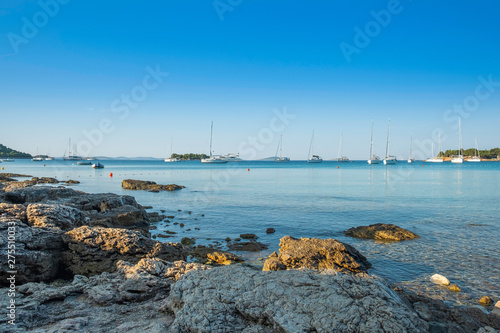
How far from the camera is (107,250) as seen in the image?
8445 millimetres

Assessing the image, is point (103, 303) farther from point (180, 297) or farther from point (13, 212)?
point (13, 212)

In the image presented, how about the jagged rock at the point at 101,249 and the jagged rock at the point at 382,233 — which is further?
the jagged rock at the point at 382,233

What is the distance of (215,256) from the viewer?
11.7m

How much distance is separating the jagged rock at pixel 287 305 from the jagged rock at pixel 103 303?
583mm

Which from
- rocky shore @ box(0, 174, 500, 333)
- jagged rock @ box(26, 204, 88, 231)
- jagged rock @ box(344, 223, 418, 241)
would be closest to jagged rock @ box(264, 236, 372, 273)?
rocky shore @ box(0, 174, 500, 333)

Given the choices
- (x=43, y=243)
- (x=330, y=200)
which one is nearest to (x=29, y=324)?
(x=43, y=243)

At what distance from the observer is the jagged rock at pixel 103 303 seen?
15.5ft

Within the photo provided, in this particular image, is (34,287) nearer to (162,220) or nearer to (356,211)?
(162,220)

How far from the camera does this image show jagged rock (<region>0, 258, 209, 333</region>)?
185 inches

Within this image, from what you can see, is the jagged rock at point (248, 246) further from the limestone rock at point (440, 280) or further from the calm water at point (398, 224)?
the limestone rock at point (440, 280)

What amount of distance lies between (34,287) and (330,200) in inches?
1039

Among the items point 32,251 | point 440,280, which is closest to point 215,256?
point 32,251

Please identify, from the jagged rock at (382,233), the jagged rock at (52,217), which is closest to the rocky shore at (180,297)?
the jagged rock at (52,217)

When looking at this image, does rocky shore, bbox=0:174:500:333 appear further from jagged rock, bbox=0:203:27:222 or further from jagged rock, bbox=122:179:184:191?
jagged rock, bbox=122:179:184:191
